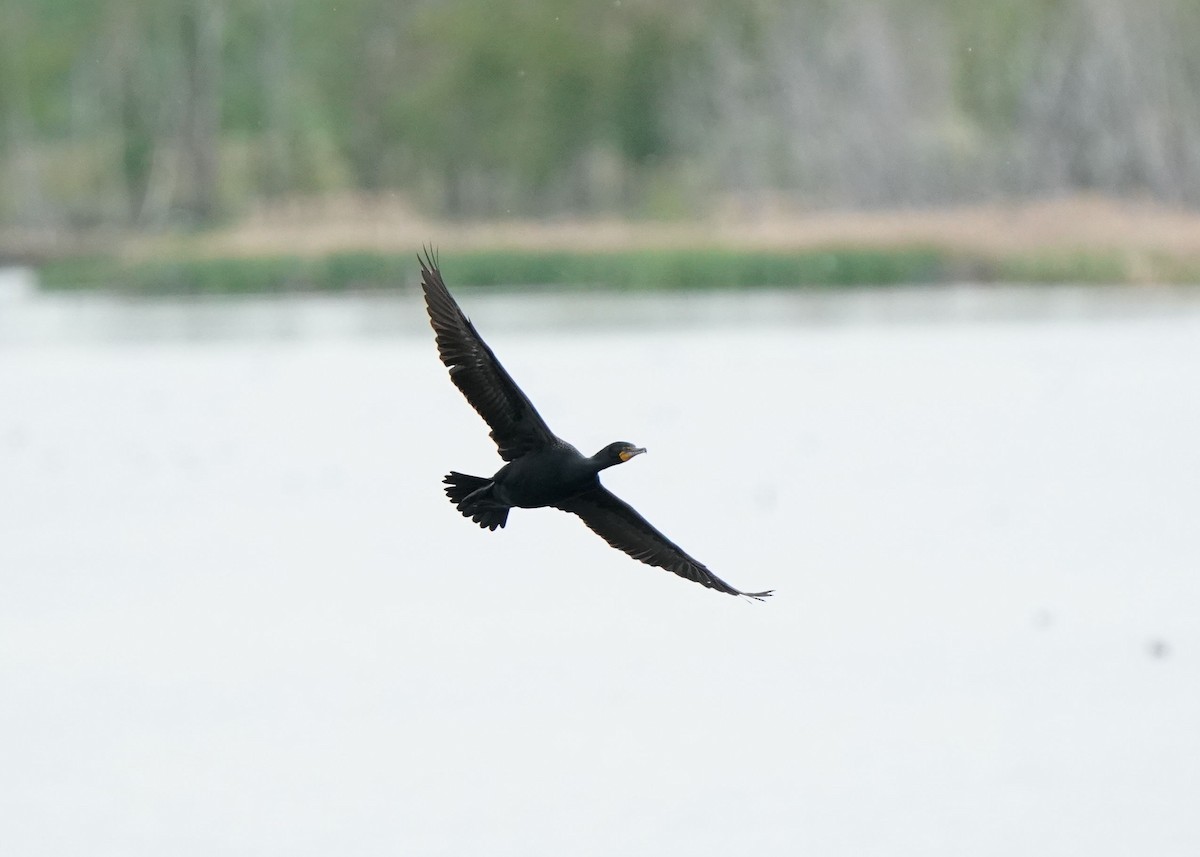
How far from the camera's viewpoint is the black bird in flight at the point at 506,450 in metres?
6.16

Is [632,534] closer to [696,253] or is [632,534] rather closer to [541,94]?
[696,253]

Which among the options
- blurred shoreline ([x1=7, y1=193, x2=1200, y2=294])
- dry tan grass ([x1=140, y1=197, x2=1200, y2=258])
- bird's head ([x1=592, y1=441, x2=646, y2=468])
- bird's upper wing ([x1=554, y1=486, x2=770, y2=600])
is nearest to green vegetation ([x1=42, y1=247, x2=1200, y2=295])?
blurred shoreline ([x1=7, y1=193, x2=1200, y2=294])

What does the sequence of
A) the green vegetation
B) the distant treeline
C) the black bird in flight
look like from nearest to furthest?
the black bird in flight
the green vegetation
the distant treeline

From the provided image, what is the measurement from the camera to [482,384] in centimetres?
630

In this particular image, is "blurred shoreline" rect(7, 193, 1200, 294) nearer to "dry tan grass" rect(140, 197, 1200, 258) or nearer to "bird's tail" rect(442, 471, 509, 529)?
"dry tan grass" rect(140, 197, 1200, 258)

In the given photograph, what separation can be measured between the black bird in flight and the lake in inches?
127

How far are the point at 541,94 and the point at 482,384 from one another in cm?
4085

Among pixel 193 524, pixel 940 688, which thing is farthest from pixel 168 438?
pixel 940 688

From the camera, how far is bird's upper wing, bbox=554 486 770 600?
6.56 metres

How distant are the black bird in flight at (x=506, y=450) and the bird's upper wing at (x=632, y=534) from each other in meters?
0.03

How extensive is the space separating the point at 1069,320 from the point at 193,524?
14622 millimetres

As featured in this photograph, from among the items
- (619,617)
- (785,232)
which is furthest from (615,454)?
(785,232)

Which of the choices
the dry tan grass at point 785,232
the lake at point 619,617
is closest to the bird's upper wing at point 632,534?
the lake at point 619,617

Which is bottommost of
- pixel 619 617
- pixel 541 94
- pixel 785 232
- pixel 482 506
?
pixel 785 232
